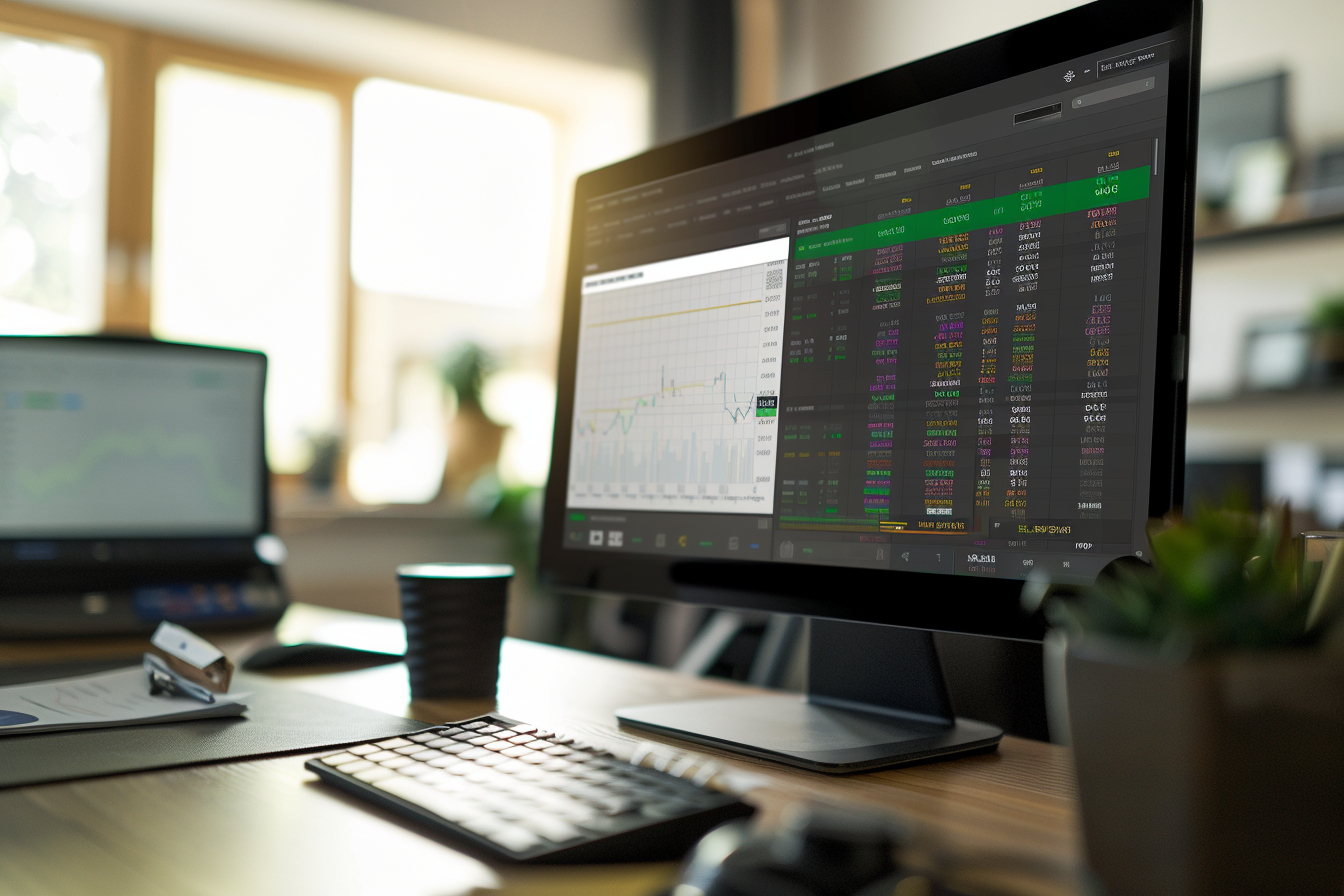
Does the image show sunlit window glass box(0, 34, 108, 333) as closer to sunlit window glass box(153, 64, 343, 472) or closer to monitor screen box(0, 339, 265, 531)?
sunlit window glass box(153, 64, 343, 472)

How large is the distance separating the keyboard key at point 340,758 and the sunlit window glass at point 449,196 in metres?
2.71

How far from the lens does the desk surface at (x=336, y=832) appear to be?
1.47 feet

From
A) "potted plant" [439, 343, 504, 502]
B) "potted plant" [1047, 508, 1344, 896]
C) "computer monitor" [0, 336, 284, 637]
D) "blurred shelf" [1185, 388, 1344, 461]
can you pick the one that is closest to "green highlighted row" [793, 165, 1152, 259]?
"potted plant" [1047, 508, 1344, 896]

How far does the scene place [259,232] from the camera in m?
2.99

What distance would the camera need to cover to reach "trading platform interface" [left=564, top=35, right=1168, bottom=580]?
2.02ft

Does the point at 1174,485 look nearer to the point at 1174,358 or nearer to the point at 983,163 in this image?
the point at 1174,358

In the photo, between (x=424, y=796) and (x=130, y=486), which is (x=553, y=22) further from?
(x=424, y=796)

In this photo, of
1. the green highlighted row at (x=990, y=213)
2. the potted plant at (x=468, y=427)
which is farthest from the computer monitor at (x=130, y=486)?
the potted plant at (x=468, y=427)

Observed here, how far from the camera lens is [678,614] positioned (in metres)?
1.98

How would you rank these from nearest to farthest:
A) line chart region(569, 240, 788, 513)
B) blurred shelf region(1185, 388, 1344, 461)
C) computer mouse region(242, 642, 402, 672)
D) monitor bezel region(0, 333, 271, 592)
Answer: line chart region(569, 240, 788, 513), computer mouse region(242, 642, 402, 672), monitor bezel region(0, 333, 271, 592), blurred shelf region(1185, 388, 1344, 461)

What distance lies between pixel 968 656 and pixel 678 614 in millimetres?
1158

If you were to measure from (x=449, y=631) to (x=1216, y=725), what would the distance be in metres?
0.66

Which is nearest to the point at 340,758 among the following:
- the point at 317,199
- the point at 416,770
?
the point at 416,770

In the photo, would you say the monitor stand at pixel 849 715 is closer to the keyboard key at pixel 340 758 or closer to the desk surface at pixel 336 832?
the desk surface at pixel 336 832
